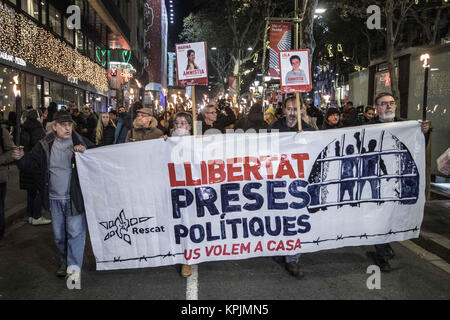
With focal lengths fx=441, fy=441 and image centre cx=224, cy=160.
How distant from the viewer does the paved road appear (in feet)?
14.1

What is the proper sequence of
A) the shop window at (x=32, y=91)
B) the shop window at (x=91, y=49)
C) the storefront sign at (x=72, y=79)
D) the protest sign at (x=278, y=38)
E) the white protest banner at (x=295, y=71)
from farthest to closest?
the shop window at (x=91, y=49), the storefront sign at (x=72, y=79), the protest sign at (x=278, y=38), the shop window at (x=32, y=91), the white protest banner at (x=295, y=71)

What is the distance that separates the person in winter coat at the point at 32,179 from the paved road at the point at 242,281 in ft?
3.46

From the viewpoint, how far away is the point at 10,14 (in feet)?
43.8

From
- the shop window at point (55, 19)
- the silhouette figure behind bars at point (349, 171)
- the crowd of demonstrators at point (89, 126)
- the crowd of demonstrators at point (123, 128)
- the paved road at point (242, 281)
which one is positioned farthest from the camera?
the shop window at point (55, 19)

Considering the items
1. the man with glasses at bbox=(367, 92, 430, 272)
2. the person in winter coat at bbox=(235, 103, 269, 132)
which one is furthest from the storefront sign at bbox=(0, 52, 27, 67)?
the man with glasses at bbox=(367, 92, 430, 272)

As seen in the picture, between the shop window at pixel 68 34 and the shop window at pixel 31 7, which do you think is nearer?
the shop window at pixel 31 7

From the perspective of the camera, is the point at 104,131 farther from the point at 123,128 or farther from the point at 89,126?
the point at 89,126

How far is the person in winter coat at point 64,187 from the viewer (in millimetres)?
4613

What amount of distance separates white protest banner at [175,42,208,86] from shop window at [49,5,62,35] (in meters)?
16.3

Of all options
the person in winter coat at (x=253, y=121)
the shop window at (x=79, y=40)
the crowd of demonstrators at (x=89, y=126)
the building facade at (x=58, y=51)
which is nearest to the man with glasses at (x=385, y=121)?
the person in winter coat at (x=253, y=121)

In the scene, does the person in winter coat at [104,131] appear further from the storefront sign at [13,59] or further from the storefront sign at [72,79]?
the storefront sign at [72,79]

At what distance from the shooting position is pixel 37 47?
16422mm

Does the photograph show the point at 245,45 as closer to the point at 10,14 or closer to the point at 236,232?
the point at 10,14

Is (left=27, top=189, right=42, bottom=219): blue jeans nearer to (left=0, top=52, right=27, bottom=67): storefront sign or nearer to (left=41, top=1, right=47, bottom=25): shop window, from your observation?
(left=0, top=52, right=27, bottom=67): storefront sign
